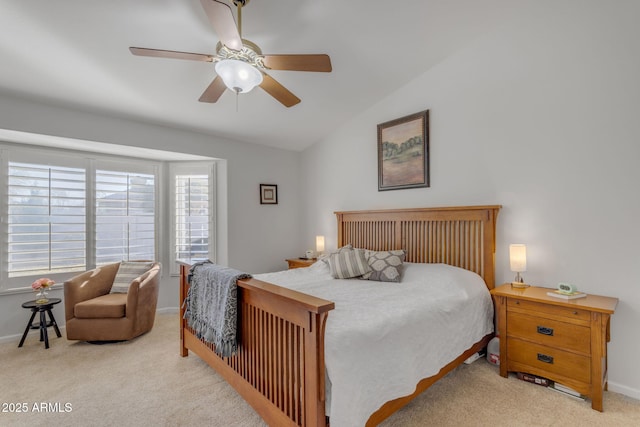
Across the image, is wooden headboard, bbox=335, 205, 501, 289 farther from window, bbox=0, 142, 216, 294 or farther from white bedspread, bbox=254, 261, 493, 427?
window, bbox=0, 142, 216, 294

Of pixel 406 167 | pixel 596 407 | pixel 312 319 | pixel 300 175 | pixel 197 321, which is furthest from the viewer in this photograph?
pixel 300 175

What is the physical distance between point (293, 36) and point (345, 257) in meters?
2.20

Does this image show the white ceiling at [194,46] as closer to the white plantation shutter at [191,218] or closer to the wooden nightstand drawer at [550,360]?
the white plantation shutter at [191,218]

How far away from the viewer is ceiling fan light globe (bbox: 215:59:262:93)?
1847 mm

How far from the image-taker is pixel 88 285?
11.5 feet

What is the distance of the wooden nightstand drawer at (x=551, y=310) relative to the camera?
7.37ft

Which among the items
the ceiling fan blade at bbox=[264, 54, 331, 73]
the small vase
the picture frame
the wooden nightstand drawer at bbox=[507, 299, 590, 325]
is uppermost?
the ceiling fan blade at bbox=[264, 54, 331, 73]

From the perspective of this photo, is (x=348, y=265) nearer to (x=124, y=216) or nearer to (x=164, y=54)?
(x=164, y=54)

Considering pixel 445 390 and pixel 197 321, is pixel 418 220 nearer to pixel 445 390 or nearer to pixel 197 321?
pixel 445 390

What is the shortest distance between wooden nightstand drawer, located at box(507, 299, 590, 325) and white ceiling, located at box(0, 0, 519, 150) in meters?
2.58

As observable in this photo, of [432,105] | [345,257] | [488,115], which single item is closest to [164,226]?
[345,257]

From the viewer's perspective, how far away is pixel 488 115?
3.10m

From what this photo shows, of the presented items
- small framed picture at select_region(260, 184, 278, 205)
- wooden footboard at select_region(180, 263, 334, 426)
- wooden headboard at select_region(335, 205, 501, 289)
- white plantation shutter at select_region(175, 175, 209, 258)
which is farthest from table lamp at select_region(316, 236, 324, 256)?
wooden footboard at select_region(180, 263, 334, 426)

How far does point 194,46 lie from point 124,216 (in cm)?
272
